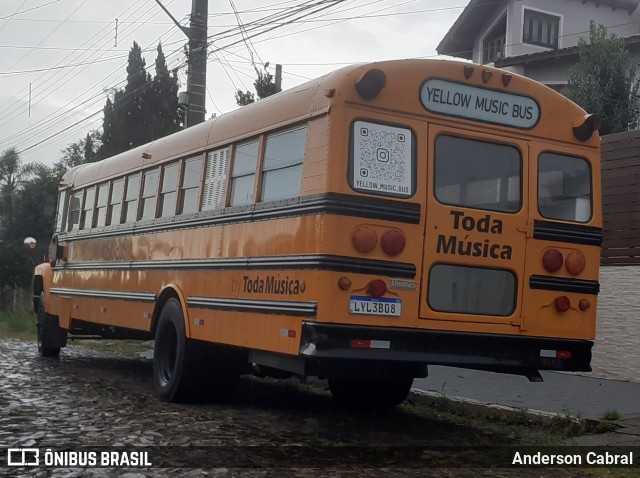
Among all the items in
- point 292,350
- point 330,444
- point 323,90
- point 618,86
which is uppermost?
point 618,86

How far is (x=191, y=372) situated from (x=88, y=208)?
16.1 ft

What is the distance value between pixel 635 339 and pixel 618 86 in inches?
302

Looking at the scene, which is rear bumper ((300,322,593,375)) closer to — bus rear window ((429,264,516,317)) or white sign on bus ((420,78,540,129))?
bus rear window ((429,264,516,317))

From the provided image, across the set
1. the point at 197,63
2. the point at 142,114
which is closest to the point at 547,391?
the point at 197,63

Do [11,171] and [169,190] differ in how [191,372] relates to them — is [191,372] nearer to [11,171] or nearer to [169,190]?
[169,190]

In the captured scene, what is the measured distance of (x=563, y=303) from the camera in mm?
7883

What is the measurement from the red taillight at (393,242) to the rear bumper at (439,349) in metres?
0.59

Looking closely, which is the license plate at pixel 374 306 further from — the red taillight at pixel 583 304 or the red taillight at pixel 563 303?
the red taillight at pixel 583 304

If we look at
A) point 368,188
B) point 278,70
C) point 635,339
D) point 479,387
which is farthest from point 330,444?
point 278,70

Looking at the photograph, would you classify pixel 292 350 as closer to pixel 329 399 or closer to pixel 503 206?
pixel 503 206

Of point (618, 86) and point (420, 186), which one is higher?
point (618, 86)

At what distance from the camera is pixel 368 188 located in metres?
7.17

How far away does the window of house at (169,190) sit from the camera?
33.6ft

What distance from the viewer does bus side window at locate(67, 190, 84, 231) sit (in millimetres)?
13766
